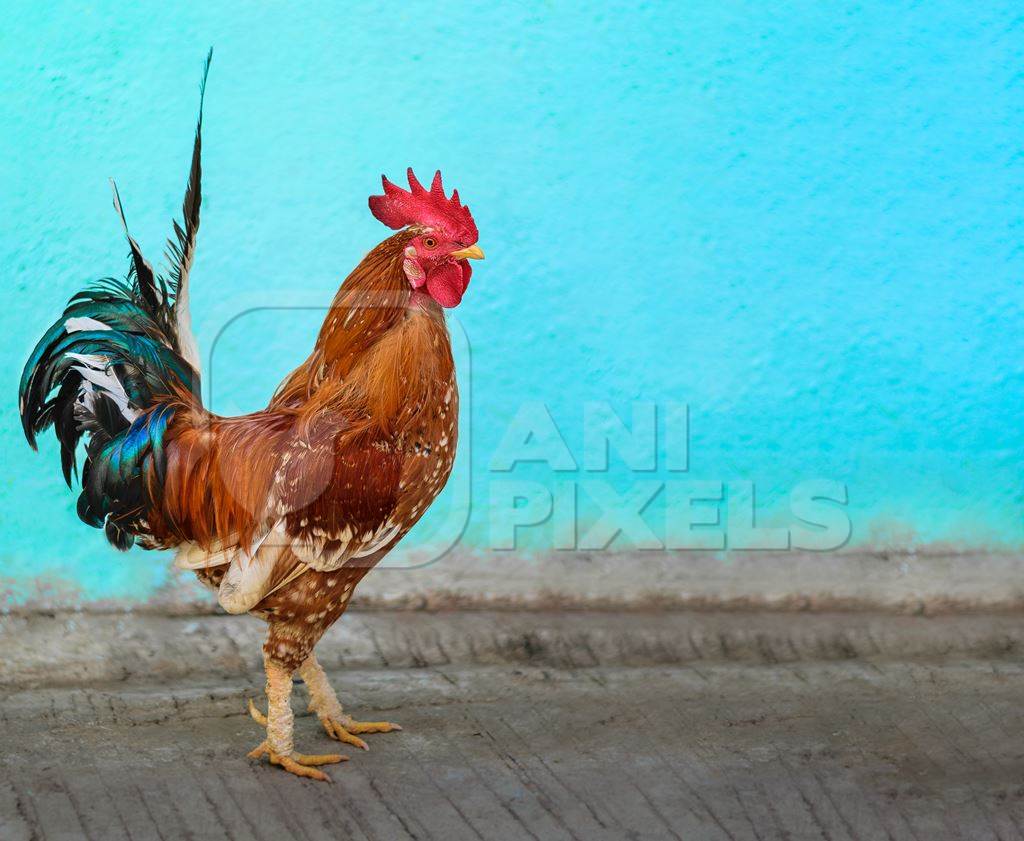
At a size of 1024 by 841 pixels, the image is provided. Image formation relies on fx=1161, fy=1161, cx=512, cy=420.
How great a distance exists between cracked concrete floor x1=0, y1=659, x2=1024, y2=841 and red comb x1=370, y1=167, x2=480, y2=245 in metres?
1.74

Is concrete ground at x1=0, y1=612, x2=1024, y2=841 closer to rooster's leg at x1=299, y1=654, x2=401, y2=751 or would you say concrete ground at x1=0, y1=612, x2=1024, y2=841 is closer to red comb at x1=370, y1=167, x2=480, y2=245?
rooster's leg at x1=299, y1=654, x2=401, y2=751

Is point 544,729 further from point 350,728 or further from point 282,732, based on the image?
point 282,732

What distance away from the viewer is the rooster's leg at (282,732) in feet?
11.8

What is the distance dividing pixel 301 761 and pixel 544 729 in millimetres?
914

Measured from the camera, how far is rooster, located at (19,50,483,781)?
343 centimetres

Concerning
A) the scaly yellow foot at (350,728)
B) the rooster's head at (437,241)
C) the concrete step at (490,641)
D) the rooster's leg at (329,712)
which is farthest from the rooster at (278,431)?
the concrete step at (490,641)


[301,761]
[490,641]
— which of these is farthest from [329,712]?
[490,641]

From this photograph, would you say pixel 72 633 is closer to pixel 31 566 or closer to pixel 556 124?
pixel 31 566

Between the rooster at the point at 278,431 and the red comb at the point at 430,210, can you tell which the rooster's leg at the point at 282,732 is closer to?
the rooster at the point at 278,431

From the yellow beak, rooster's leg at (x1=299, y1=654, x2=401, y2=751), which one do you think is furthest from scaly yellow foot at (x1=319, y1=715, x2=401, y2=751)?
the yellow beak

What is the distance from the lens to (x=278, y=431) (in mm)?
3514

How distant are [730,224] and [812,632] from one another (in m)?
1.75

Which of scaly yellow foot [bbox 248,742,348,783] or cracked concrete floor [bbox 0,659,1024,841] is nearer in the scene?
cracked concrete floor [bbox 0,659,1024,841]

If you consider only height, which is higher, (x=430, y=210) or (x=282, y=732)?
(x=430, y=210)
